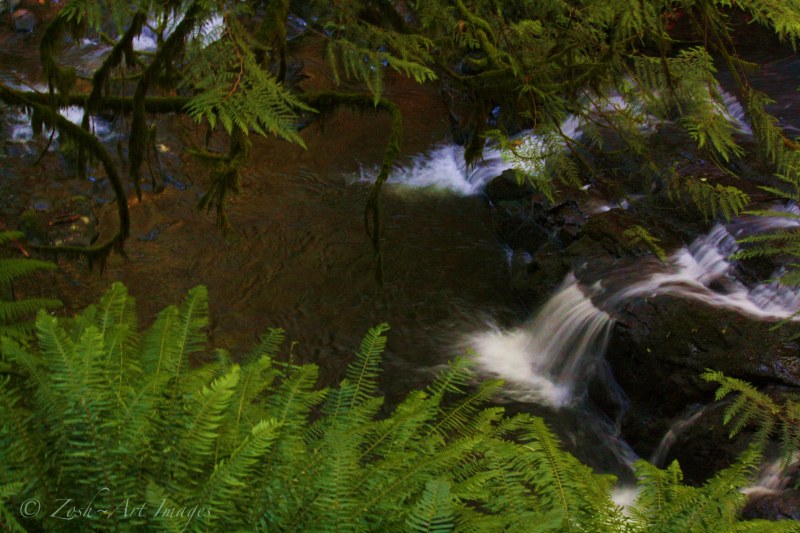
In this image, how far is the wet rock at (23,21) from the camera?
503 inches

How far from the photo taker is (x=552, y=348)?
7223 millimetres

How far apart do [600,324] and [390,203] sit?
387 centimetres

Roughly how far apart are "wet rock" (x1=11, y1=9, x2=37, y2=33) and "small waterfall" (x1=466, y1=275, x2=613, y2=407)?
10688 mm

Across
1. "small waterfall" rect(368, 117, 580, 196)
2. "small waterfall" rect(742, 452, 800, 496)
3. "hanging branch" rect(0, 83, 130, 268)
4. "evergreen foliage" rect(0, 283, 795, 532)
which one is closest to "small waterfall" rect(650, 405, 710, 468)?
"small waterfall" rect(742, 452, 800, 496)

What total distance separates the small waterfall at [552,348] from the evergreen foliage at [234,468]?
463cm

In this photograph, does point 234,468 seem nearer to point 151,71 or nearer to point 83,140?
point 151,71

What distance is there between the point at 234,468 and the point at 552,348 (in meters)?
6.01

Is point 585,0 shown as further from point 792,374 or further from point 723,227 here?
point 723,227

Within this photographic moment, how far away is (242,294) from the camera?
7.68 m

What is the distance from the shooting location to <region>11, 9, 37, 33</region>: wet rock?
12.8 m

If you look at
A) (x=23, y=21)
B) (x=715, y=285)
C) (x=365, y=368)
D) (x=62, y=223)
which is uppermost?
(x=23, y=21)

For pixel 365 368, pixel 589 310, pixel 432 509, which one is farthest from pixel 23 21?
pixel 432 509

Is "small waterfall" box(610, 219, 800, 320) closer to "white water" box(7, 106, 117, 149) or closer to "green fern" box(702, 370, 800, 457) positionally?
"green fern" box(702, 370, 800, 457)

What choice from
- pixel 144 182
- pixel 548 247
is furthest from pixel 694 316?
pixel 144 182
